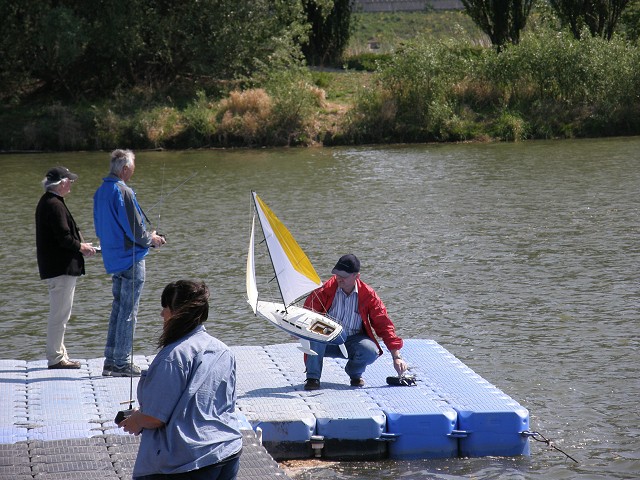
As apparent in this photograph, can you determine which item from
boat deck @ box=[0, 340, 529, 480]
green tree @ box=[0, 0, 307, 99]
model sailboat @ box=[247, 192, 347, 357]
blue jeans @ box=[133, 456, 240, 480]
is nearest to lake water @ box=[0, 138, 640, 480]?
boat deck @ box=[0, 340, 529, 480]

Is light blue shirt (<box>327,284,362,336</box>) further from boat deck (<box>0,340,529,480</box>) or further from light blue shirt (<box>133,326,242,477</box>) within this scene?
light blue shirt (<box>133,326,242,477</box>)

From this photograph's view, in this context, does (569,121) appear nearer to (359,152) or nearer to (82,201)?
(359,152)

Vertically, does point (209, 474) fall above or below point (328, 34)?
below

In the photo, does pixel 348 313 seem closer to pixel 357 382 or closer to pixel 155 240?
pixel 357 382

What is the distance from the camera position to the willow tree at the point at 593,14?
41094 mm

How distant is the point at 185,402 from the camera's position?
4.79 meters

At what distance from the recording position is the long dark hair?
4.86 metres

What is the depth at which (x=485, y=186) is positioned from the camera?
2425 centimetres

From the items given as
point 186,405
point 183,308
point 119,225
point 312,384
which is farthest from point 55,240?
point 186,405

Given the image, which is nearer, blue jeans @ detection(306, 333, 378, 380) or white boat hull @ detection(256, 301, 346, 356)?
white boat hull @ detection(256, 301, 346, 356)

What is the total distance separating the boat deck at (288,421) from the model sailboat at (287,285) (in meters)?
0.52

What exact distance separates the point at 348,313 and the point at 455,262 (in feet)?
24.7

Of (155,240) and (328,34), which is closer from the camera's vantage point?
(155,240)

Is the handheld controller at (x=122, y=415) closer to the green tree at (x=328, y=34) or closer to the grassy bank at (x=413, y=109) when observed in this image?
the grassy bank at (x=413, y=109)
